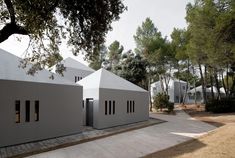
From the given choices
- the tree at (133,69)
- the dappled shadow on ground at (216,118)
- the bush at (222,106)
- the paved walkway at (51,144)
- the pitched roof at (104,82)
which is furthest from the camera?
the tree at (133,69)

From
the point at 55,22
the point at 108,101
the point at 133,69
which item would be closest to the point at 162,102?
the point at 133,69

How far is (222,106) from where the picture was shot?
115ft

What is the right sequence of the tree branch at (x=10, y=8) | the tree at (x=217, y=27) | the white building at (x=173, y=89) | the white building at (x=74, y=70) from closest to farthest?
1. the tree branch at (x=10, y=8)
2. the tree at (x=217, y=27)
3. the white building at (x=74, y=70)
4. the white building at (x=173, y=89)

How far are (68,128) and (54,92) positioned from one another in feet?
8.52

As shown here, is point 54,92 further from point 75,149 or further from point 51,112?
point 75,149

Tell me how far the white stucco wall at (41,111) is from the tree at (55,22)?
343cm

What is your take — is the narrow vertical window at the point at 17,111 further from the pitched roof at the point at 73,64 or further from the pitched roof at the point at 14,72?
the pitched roof at the point at 73,64

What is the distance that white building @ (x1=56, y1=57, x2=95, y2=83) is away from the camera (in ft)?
116

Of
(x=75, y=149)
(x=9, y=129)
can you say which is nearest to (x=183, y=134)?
(x=75, y=149)

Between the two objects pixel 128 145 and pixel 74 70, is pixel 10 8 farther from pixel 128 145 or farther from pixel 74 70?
pixel 74 70

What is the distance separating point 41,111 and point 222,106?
25.7 metres

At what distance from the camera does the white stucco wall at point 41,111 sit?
A: 1404 cm

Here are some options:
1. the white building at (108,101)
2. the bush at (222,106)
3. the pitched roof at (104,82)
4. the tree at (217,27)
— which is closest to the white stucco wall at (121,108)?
the white building at (108,101)

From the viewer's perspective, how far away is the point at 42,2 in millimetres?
9383
